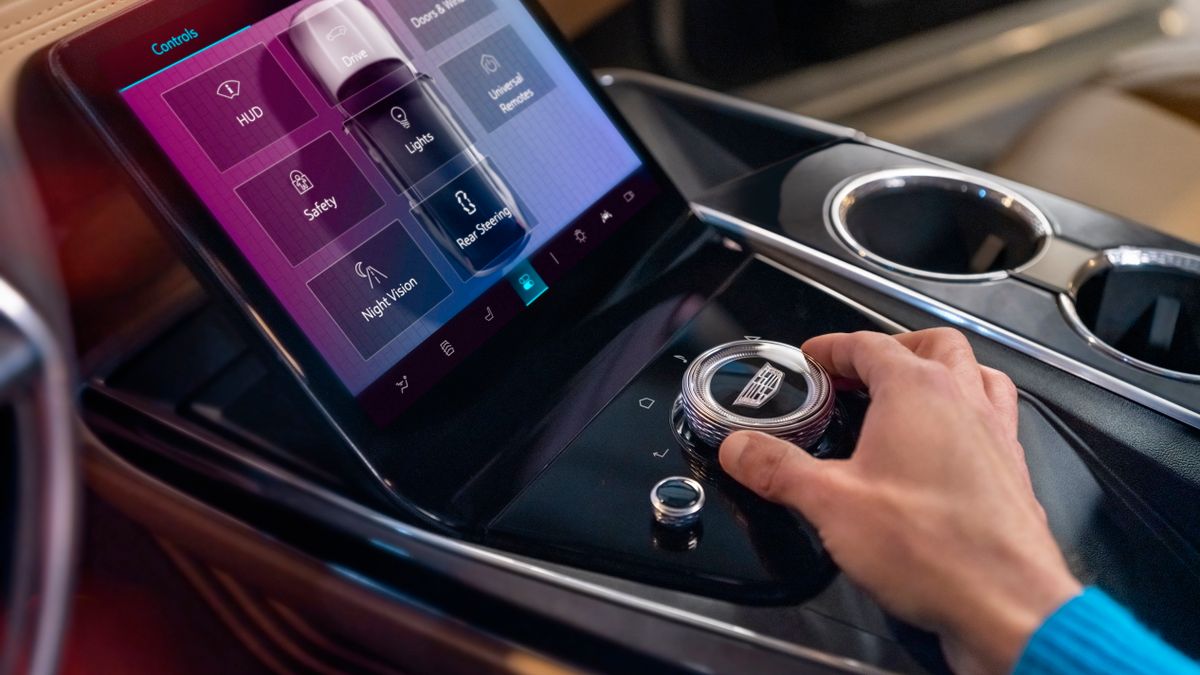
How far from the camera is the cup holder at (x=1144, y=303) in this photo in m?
0.65

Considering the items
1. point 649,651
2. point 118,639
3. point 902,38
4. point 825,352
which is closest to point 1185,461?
point 825,352

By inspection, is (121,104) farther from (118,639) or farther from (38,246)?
(118,639)

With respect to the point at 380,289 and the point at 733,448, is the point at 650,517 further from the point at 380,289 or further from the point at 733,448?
the point at 380,289

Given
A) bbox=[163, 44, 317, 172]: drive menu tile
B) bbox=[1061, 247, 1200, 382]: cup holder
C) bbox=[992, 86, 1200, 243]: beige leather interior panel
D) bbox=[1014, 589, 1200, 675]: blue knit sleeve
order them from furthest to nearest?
bbox=[992, 86, 1200, 243]: beige leather interior panel < bbox=[1061, 247, 1200, 382]: cup holder < bbox=[163, 44, 317, 172]: drive menu tile < bbox=[1014, 589, 1200, 675]: blue knit sleeve

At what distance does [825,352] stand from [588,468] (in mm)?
144

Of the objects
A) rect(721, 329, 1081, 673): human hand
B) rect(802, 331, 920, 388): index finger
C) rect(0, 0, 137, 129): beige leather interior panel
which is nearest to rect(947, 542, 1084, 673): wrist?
rect(721, 329, 1081, 673): human hand

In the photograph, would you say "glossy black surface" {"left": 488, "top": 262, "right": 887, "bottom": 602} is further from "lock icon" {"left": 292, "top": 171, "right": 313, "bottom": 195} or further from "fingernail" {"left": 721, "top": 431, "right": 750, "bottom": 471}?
"lock icon" {"left": 292, "top": 171, "right": 313, "bottom": 195}

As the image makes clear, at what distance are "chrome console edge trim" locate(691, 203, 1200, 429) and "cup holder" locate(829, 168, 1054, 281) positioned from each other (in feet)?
0.14

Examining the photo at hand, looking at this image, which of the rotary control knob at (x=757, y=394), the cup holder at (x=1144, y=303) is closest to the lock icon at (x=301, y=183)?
the rotary control knob at (x=757, y=394)

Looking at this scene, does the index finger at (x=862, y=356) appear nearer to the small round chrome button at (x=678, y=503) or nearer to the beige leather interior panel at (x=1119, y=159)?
the small round chrome button at (x=678, y=503)

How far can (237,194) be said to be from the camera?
1.70 ft

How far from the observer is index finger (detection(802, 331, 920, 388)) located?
1.65 ft

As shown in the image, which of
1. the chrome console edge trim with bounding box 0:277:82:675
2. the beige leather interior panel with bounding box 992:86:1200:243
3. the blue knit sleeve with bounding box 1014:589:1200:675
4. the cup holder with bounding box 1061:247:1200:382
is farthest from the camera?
the beige leather interior panel with bounding box 992:86:1200:243

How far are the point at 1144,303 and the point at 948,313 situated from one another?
0.47ft
